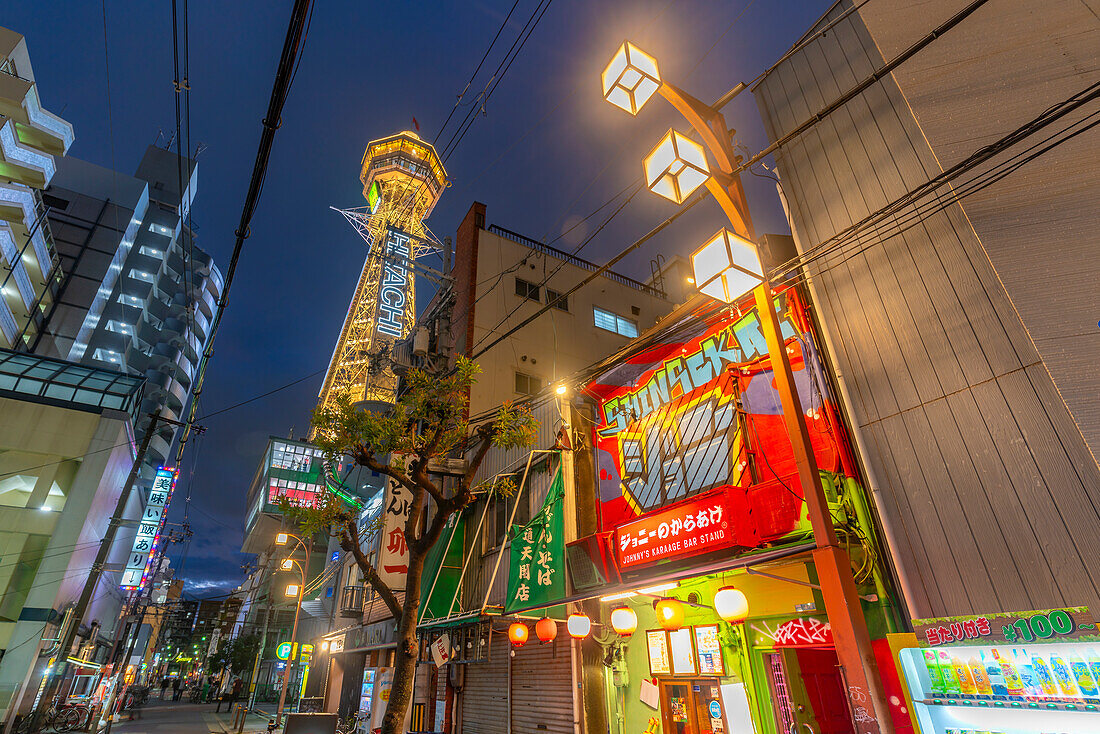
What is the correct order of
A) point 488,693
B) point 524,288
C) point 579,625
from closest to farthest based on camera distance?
point 579,625, point 488,693, point 524,288

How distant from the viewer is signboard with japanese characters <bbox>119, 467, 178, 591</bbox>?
31375 millimetres

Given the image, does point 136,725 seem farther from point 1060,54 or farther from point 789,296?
point 1060,54

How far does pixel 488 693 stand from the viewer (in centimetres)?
1511

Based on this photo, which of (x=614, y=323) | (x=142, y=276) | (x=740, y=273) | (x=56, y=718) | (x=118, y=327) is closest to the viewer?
(x=740, y=273)

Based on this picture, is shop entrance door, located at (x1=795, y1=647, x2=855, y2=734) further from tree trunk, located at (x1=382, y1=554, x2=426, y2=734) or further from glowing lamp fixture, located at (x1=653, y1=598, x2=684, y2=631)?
tree trunk, located at (x1=382, y1=554, x2=426, y2=734)

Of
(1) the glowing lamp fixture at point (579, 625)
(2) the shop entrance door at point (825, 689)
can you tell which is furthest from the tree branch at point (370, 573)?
(2) the shop entrance door at point (825, 689)

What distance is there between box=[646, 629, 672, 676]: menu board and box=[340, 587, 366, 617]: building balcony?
17.5 m

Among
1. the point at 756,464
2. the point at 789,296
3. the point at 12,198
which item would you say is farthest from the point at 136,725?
the point at 789,296

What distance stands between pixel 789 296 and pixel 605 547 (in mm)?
6253

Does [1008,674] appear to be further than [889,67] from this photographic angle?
No

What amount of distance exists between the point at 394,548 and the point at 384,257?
64.4 feet

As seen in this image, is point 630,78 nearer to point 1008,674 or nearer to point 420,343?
point 1008,674

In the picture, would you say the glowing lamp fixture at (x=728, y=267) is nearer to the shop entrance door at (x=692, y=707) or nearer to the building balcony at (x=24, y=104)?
the shop entrance door at (x=692, y=707)

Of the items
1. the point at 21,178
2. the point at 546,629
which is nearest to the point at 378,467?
the point at 546,629
